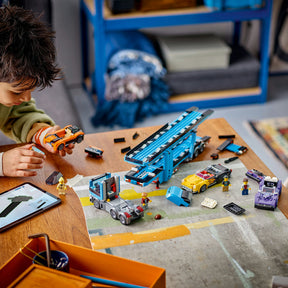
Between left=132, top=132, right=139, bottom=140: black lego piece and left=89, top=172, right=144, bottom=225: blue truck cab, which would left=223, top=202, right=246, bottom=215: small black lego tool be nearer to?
left=89, top=172, right=144, bottom=225: blue truck cab

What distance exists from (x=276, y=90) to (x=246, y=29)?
484 millimetres

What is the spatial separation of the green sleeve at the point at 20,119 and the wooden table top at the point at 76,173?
0.40 feet

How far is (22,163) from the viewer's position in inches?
49.9

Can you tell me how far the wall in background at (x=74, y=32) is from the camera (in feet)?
9.82

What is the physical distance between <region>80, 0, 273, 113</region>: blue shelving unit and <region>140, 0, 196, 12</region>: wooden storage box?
37mm

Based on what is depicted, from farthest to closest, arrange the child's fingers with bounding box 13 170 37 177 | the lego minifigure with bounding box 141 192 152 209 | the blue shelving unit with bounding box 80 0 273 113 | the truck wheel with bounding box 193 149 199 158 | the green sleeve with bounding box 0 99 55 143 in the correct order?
the blue shelving unit with bounding box 80 0 273 113 → the green sleeve with bounding box 0 99 55 143 → the truck wheel with bounding box 193 149 199 158 → the child's fingers with bounding box 13 170 37 177 → the lego minifigure with bounding box 141 192 152 209

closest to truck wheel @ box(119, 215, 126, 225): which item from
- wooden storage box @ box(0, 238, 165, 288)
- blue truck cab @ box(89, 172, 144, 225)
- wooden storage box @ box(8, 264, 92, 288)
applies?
blue truck cab @ box(89, 172, 144, 225)

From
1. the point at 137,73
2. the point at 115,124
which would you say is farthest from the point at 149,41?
the point at 115,124

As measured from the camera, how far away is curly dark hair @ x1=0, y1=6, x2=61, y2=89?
1183 millimetres

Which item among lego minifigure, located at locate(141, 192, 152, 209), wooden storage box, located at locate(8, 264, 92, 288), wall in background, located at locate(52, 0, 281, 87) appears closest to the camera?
wooden storage box, located at locate(8, 264, 92, 288)

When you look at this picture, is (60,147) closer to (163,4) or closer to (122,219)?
(122,219)

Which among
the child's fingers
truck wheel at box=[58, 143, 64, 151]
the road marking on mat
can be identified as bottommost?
the road marking on mat

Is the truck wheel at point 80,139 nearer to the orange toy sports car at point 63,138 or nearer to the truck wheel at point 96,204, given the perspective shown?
the orange toy sports car at point 63,138

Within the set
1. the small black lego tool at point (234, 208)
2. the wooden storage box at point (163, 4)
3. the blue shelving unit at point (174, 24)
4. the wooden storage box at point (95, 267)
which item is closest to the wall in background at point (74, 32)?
the blue shelving unit at point (174, 24)
